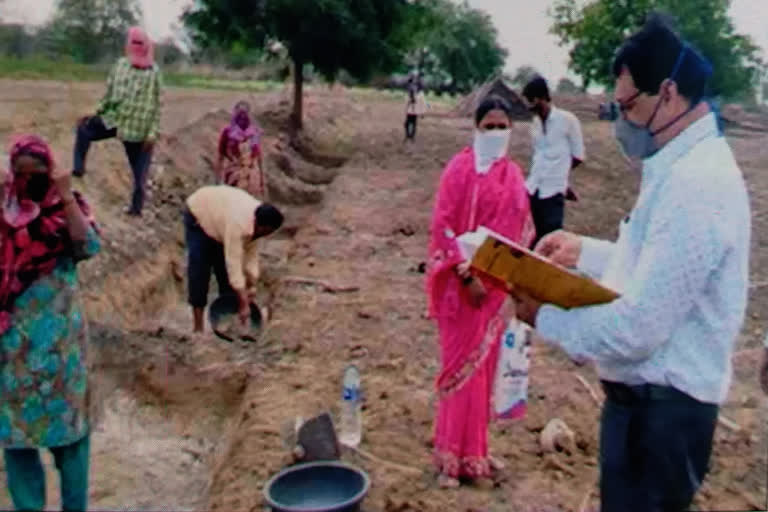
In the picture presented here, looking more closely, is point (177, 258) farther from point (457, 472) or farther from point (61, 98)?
point (61, 98)

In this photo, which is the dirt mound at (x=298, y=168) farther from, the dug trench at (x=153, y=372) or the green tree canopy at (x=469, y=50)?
the green tree canopy at (x=469, y=50)

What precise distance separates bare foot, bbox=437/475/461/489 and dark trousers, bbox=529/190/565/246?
11.3 feet

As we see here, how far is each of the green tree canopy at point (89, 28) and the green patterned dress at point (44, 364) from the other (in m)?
44.1

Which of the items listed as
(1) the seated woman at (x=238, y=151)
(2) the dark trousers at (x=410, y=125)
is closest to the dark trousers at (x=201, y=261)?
(1) the seated woman at (x=238, y=151)

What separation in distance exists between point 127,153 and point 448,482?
22.2 feet

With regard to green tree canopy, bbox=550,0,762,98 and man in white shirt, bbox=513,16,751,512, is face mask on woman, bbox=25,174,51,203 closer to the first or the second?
man in white shirt, bbox=513,16,751,512

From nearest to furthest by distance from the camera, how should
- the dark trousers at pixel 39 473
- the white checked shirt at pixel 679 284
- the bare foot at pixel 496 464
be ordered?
the white checked shirt at pixel 679 284 < the dark trousers at pixel 39 473 < the bare foot at pixel 496 464

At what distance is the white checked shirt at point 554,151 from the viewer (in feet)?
25.7

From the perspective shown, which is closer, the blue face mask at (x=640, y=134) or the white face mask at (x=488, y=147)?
the blue face mask at (x=640, y=134)

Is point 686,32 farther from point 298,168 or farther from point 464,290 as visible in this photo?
point 464,290

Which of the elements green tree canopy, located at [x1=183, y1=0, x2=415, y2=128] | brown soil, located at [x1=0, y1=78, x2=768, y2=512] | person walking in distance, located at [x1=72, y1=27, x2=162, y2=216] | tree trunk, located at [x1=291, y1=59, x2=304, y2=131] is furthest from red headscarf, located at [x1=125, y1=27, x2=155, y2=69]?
tree trunk, located at [x1=291, y1=59, x2=304, y2=131]

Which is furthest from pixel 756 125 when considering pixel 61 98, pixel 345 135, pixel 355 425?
pixel 355 425

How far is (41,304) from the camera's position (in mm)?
3912

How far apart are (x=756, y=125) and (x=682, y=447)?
43.1 metres
